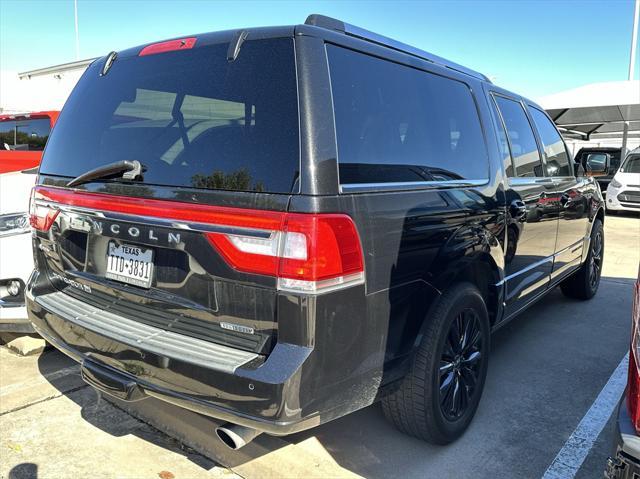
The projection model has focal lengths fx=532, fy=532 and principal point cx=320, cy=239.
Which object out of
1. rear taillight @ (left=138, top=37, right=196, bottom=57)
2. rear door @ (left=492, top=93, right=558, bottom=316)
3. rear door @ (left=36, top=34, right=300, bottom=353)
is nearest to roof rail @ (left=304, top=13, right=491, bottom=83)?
rear door @ (left=36, top=34, right=300, bottom=353)

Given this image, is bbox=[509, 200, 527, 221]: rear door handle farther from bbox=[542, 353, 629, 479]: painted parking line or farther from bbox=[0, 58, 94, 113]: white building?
bbox=[0, 58, 94, 113]: white building

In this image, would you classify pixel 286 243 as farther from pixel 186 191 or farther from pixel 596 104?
pixel 596 104

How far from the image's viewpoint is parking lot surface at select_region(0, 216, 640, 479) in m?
2.63

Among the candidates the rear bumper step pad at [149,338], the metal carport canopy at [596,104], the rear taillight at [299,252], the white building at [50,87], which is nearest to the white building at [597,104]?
the metal carport canopy at [596,104]

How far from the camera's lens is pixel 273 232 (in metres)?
1.88

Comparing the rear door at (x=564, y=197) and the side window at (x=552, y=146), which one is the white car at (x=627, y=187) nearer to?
the rear door at (x=564, y=197)

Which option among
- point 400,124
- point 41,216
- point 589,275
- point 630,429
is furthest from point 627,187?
point 41,216

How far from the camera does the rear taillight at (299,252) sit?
186cm

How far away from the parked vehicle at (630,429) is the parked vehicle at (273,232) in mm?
808

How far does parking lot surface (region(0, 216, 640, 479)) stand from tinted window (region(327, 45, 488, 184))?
1441 mm

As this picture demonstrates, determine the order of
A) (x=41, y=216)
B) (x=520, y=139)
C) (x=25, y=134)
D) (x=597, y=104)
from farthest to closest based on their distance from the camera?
(x=597, y=104) → (x=25, y=134) → (x=520, y=139) → (x=41, y=216)

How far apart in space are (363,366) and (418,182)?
91 centimetres

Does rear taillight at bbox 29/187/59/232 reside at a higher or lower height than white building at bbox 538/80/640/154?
lower

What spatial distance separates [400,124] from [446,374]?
4.28 ft
